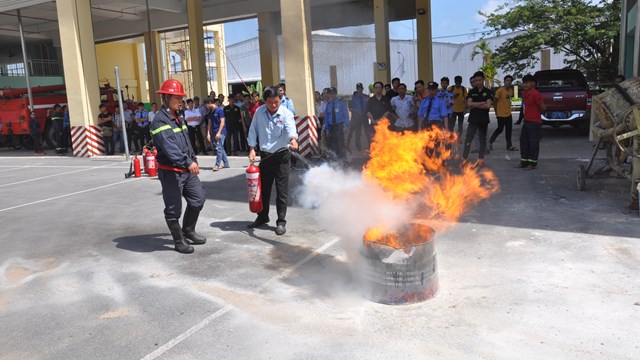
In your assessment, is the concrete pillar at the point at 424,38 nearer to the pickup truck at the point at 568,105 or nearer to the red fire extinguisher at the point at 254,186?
the pickup truck at the point at 568,105

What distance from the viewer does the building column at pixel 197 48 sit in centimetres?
1936

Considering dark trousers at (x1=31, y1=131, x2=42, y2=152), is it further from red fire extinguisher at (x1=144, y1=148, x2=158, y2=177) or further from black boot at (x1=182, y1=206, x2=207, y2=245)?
black boot at (x1=182, y1=206, x2=207, y2=245)

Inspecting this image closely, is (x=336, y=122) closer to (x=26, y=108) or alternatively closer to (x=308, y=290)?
(x=308, y=290)

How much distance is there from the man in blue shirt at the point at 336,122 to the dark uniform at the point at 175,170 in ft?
22.1

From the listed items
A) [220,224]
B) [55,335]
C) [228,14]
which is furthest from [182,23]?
[55,335]

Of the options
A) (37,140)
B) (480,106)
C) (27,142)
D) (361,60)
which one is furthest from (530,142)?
(361,60)

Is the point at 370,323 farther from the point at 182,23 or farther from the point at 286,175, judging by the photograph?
the point at 182,23

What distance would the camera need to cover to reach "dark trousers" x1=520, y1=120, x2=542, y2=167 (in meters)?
9.38

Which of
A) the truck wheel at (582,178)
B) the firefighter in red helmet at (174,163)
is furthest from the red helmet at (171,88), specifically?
the truck wheel at (582,178)

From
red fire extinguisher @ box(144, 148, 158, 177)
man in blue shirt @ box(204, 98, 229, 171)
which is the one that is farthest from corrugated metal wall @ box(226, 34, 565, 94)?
red fire extinguisher @ box(144, 148, 158, 177)

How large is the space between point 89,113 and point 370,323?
16400mm

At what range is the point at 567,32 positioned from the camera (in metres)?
20.7

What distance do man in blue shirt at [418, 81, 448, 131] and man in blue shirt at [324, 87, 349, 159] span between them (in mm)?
2581

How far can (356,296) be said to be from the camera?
437 cm
